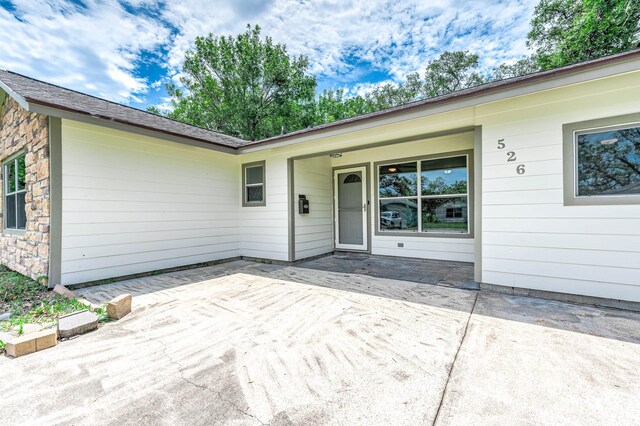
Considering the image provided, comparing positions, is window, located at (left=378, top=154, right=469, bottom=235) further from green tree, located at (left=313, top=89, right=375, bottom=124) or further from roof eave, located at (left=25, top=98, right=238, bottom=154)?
green tree, located at (left=313, top=89, right=375, bottom=124)

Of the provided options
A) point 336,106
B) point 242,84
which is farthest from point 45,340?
point 336,106

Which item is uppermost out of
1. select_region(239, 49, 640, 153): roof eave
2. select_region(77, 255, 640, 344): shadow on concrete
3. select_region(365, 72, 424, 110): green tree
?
select_region(365, 72, 424, 110): green tree

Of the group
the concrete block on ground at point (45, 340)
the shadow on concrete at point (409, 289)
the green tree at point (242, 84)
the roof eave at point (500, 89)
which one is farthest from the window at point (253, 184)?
the green tree at point (242, 84)

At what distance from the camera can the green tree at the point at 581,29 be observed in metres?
9.53

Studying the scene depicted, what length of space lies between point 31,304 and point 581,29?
17066mm

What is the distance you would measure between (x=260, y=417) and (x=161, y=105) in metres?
22.3

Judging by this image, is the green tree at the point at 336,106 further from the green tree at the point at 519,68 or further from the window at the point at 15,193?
the window at the point at 15,193

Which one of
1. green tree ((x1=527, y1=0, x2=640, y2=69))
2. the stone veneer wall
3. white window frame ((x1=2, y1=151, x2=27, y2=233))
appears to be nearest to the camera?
the stone veneer wall

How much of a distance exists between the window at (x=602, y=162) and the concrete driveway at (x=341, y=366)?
127cm

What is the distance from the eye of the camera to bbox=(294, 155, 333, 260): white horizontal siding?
595 cm

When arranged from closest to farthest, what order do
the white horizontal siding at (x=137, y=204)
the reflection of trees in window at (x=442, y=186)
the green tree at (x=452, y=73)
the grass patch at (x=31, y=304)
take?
the grass patch at (x=31, y=304) → the white horizontal siding at (x=137, y=204) → the reflection of trees in window at (x=442, y=186) → the green tree at (x=452, y=73)

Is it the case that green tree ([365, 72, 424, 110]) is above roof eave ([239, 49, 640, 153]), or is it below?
above

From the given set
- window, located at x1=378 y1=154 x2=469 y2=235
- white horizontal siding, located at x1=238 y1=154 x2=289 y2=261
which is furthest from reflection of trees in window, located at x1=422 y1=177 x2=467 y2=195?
white horizontal siding, located at x1=238 y1=154 x2=289 y2=261

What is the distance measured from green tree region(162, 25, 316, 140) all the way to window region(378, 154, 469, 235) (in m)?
11.4
